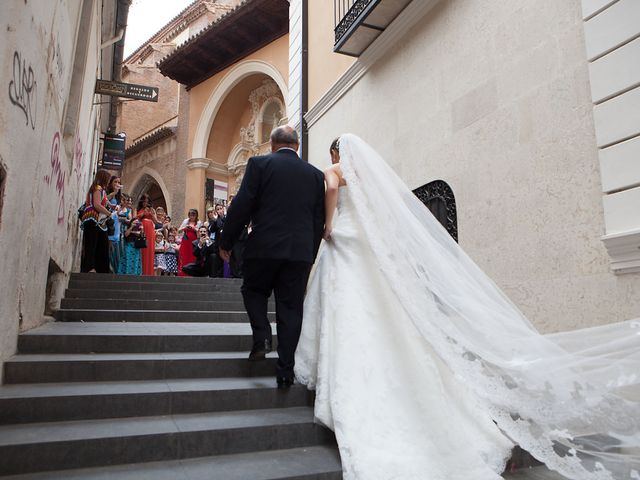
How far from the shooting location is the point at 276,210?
3.47 metres

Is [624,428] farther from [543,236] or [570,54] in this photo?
[570,54]

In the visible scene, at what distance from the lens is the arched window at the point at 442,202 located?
20.5 feet

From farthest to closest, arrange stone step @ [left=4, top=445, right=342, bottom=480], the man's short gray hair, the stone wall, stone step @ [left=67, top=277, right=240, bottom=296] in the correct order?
stone step @ [left=67, top=277, right=240, bottom=296]
the man's short gray hair
the stone wall
stone step @ [left=4, top=445, right=342, bottom=480]

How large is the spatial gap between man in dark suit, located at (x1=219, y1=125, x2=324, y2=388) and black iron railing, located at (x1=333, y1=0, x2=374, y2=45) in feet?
17.0

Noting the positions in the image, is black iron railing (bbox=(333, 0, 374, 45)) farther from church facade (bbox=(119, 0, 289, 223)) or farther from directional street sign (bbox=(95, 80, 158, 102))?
church facade (bbox=(119, 0, 289, 223))

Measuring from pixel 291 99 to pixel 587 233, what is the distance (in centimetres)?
911

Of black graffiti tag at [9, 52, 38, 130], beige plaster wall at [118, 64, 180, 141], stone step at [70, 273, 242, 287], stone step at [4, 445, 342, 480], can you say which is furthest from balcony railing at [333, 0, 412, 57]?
beige plaster wall at [118, 64, 180, 141]

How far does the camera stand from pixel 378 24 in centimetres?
782

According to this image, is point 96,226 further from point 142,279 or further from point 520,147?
point 520,147

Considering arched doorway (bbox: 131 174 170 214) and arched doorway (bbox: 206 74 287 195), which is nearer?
arched doorway (bbox: 206 74 287 195)

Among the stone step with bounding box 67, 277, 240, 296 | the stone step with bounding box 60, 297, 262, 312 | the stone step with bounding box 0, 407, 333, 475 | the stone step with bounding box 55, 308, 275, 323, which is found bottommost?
the stone step with bounding box 0, 407, 333, 475

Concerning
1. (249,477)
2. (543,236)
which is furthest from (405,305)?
(543,236)

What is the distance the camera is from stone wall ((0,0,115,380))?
3062 mm

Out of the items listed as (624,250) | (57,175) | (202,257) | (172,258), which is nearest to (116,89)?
(202,257)
